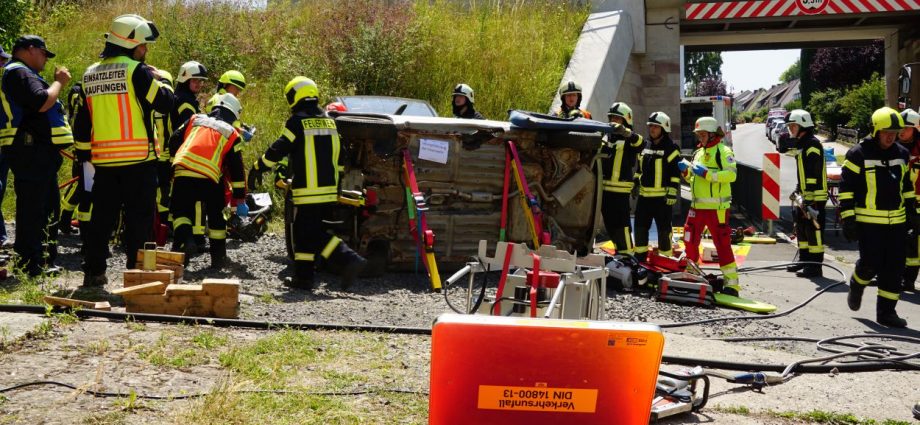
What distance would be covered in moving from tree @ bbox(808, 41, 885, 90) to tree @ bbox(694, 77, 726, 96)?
21.2 m

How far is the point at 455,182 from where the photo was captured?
9.06m

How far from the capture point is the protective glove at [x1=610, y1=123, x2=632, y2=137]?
9.81 meters

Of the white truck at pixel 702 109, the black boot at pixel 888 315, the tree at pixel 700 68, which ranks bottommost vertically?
the black boot at pixel 888 315

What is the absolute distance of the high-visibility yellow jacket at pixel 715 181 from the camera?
9.54 metres

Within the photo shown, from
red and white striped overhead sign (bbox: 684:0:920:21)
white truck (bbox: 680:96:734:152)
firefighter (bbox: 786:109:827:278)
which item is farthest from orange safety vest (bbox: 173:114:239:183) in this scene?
white truck (bbox: 680:96:734:152)

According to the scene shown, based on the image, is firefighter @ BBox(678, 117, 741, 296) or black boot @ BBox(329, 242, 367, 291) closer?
black boot @ BBox(329, 242, 367, 291)

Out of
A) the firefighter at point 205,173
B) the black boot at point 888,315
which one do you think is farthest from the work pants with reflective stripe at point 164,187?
the black boot at point 888,315

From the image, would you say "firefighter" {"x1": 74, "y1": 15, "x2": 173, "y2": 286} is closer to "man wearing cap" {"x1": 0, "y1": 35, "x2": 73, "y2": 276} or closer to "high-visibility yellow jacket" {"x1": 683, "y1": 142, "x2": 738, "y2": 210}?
"man wearing cap" {"x1": 0, "y1": 35, "x2": 73, "y2": 276}

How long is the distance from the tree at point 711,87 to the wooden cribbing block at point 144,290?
72950mm

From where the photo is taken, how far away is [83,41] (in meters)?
18.2

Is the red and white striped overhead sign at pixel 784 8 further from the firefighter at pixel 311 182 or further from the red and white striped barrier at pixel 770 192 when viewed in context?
the firefighter at pixel 311 182

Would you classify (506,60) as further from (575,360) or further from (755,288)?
(575,360)

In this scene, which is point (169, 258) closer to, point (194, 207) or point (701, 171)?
point (194, 207)

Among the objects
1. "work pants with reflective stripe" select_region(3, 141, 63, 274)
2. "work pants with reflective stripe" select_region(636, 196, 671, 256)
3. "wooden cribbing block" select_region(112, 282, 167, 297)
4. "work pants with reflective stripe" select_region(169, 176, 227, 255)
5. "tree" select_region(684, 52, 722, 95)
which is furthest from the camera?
"tree" select_region(684, 52, 722, 95)
